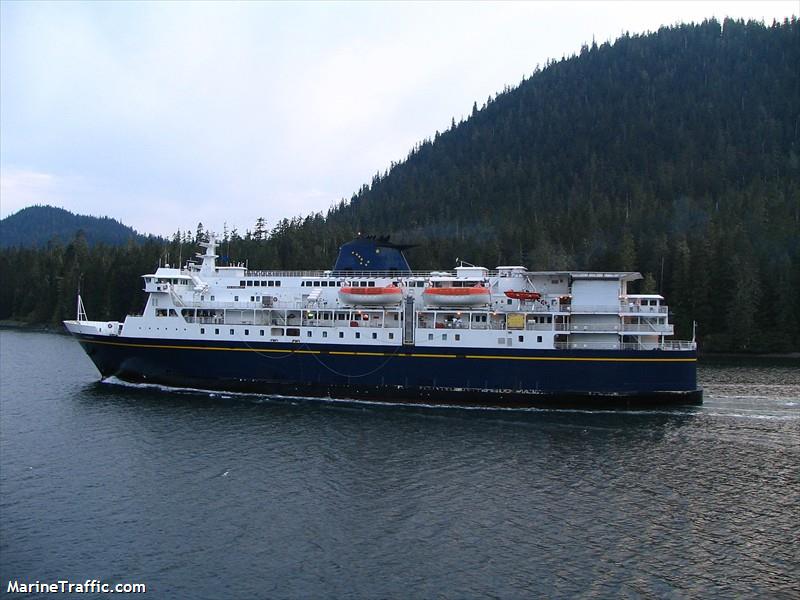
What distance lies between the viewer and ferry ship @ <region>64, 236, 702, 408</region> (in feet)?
99.6

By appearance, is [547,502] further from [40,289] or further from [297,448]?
[40,289]

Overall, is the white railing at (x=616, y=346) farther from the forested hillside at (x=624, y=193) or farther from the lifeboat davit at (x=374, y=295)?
the forested hillside at (x=624, y=193)

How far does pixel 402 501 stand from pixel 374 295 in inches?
601

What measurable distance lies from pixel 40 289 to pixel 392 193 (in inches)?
2981

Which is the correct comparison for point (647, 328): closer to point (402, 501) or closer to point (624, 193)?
point (402, 501)

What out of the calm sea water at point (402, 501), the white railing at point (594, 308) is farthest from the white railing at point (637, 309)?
the calm sea water at point (402, 501)

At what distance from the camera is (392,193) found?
142m

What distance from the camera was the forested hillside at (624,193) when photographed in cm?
6050

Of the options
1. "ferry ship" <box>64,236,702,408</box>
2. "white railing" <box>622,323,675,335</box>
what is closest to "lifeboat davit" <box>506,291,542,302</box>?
"ferry ship" <box>64,236,702,408</box>

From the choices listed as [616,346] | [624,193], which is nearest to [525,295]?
[616,346]

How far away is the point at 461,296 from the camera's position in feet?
104

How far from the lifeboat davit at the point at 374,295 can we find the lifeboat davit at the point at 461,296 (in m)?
1.88

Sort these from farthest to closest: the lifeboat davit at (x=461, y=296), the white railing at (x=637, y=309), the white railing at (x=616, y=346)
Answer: the lifeboat davit at (x=461, y=296), the white railing at (x=637, y=309), the white railing at (x=616, y=346)

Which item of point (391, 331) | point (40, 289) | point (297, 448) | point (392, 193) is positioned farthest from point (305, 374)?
point (392, 193)
